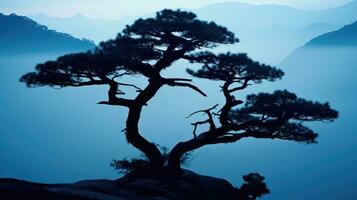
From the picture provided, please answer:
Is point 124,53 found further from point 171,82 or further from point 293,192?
point 293,192

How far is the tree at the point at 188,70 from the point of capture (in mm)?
10023

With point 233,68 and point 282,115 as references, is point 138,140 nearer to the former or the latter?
point 233,68

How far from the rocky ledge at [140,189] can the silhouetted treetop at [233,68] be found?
10.4 feet

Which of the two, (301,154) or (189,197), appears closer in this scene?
(189,197)

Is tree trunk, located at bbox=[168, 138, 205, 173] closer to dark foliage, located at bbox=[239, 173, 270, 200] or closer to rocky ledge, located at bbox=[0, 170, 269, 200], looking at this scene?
rocky ledge, located at bbox=[0, 170, 269, 200]

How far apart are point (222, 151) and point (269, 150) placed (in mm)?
17792

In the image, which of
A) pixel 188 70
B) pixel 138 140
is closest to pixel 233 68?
pixel 188 70

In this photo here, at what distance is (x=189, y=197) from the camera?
10656mm

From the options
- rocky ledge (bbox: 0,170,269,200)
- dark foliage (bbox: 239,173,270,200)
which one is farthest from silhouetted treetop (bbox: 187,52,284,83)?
dark foliage (bbox: 239,173,270,200)

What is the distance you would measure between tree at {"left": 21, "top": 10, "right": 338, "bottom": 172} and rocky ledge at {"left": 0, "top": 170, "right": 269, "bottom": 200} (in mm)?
1091

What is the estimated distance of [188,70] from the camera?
11180 mm

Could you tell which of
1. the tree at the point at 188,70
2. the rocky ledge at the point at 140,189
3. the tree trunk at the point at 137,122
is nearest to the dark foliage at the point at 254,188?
the rocky ledge at the point at 140,189

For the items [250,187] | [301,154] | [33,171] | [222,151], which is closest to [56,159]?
[33,171]

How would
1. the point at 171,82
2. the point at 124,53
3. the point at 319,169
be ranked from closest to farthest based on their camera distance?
the point at 124,53 → the point at 171,82 → the point at 319,169
